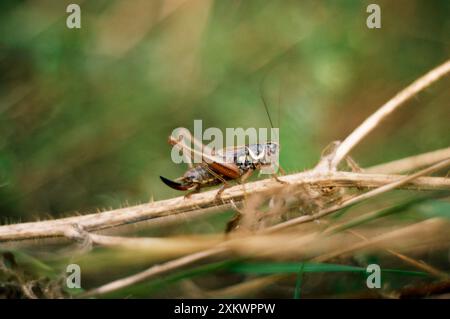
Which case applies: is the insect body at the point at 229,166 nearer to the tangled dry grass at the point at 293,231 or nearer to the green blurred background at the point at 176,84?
the tangled dry grass at the point at 293,231

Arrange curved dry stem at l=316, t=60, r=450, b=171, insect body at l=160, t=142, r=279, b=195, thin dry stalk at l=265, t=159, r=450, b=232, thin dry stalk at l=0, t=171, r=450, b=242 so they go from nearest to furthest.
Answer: thin dry stalk at l=265, t=159, r=450, b=232, thin dry stalk at l=0, t=171, r=450, b=242, curved dry stem at l=316, t=60, r=450, b=171, insect body at l=160, t=142, r=279, b=195

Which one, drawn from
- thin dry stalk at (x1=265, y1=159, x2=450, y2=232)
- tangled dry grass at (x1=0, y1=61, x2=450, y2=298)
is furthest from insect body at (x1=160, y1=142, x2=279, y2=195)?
thin dry stalk at (x1=265, y1=159, x2=450, y2=232)

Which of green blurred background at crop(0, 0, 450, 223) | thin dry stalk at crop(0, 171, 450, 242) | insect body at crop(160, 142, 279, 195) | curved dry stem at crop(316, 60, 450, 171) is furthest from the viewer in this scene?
green blurred background at crop(0, 0, 450, 223)

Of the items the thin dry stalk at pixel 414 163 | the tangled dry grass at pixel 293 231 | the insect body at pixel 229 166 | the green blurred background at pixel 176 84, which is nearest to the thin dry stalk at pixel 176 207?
the tangled dry grass at pixel 293 231

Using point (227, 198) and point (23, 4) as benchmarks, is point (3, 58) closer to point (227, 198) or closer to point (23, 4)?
point (23, 4)

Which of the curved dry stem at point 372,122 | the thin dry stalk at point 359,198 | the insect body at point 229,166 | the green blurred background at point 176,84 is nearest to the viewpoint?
the thin dry stalk at point 359,198

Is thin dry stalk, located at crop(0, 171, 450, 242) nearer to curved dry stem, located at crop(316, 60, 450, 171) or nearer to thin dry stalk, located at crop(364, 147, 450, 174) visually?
curved dry stem, located at crop(316, 60, 450, 171)

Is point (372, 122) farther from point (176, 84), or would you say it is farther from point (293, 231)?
point (176, 84)

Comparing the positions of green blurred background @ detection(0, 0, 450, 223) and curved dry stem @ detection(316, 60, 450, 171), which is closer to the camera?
curved dry stem @ detection(316, 60, 450, 171)
